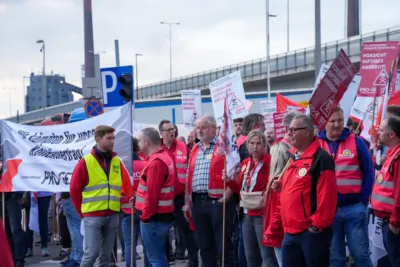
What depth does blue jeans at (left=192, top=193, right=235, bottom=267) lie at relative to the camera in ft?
29.4

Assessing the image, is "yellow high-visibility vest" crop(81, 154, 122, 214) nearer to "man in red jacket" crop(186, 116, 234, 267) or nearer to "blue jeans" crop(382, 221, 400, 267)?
"man in red jacket" crop(186, 116, 234, 267)

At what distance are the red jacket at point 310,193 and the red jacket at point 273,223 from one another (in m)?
0.64

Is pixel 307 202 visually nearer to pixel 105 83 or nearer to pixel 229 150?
pixel 229 150

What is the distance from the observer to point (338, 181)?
7938 millimetres

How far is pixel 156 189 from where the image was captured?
8.72 metres

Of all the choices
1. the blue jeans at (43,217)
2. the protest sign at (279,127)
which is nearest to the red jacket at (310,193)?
the protest sign at (279,127)

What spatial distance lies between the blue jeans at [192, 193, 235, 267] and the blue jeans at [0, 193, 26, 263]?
11.8ft

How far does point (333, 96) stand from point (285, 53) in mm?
35306

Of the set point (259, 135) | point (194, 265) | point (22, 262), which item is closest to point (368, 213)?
point (259, 135)

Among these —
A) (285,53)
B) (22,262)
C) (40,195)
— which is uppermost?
(285,53)

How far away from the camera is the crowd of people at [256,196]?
661 cm

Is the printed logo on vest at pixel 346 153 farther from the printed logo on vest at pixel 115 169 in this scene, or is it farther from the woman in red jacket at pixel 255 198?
the printed logo on vest at pixel 115 169

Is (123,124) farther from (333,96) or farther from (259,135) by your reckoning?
(333,96)

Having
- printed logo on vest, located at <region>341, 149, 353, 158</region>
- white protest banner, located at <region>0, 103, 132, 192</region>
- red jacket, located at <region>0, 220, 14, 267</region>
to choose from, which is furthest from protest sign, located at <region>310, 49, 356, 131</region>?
red jacket, located at <region>0, 220, 14, 267</region>
